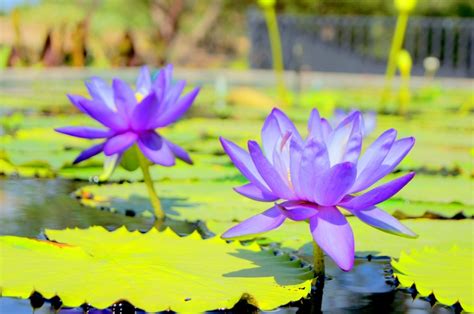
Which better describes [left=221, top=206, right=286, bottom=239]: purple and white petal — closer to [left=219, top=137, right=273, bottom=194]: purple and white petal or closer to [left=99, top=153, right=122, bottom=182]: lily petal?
[left=219, top=137, right=273, bottom=194]: purple and white petal

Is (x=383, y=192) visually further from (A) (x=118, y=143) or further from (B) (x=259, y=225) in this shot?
(A) (x=118, y=143)

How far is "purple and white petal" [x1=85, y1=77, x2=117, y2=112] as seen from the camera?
144cm

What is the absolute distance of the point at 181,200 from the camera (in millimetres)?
1796

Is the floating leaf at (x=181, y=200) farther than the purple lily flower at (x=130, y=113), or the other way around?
the floating leaf at (x=181, y=200)

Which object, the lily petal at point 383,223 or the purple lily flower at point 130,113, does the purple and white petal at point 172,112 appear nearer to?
the purple lily flower at point 130,113

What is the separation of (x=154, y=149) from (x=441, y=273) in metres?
0.56

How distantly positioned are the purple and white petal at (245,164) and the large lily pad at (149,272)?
0.39ft

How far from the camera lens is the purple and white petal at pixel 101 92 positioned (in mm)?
1436

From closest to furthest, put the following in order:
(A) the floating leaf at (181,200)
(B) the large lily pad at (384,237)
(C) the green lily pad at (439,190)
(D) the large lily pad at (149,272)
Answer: (D) the large lily pad at (149,272)
(B) the large lily pad at (384,237)
(A) the floating leaf at (181,200)
(C) the green lily pad at (439,190)

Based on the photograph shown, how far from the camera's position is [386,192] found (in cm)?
105

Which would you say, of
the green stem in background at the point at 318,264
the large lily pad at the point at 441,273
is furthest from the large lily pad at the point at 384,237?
the green stem in background at the point at 318,264

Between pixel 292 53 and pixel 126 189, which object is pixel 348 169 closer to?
pixel 126 189

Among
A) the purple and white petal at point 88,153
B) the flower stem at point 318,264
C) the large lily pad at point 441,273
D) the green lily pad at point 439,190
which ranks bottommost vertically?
the green lily pad at point 439,190

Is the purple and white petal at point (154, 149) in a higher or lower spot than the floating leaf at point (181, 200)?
higher
